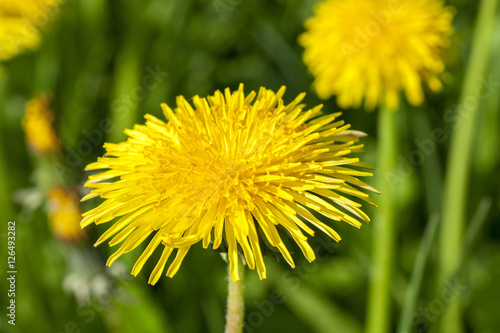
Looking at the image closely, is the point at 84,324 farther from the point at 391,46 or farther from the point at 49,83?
the point at 391,46

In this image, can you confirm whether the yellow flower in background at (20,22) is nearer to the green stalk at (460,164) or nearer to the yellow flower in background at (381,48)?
the yellow flower in background at (381,48)

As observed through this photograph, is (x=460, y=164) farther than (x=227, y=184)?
Yes

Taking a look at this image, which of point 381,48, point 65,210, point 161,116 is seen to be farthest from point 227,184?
point 161,116

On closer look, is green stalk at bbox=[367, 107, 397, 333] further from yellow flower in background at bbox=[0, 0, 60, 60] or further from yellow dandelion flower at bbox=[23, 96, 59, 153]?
Answer: yellow flower in background at bbox=[0, 0, 60, 60]

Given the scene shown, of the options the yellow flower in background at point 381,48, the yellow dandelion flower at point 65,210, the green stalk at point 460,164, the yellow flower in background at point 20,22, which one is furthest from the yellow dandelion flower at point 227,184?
the yellow flower in background at point 20,22

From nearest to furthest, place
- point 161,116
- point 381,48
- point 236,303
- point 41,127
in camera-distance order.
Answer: point 236,303
point 41,127
point 381,48
point 161,116

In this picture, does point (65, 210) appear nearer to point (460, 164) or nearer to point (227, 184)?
point (227, 184)
